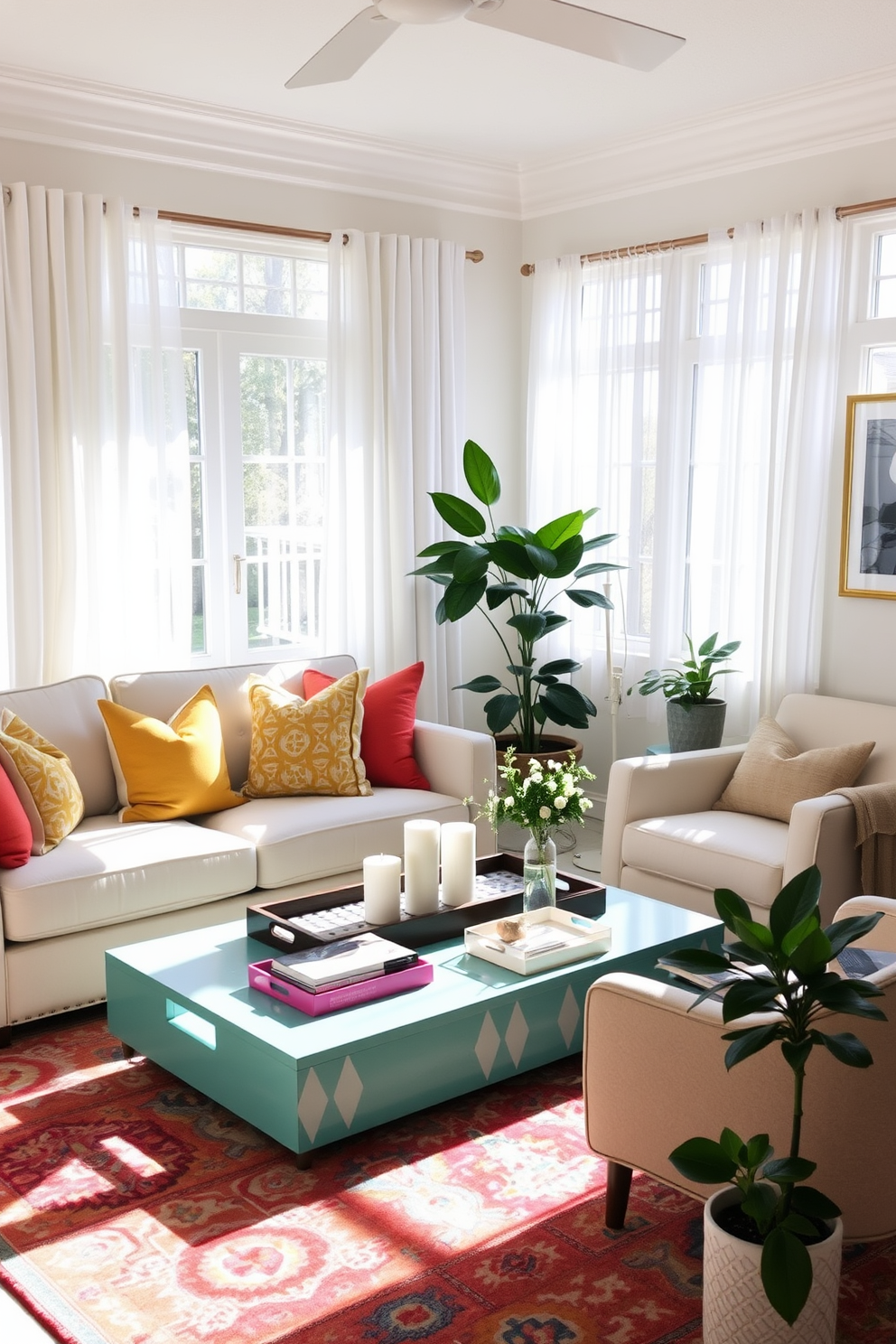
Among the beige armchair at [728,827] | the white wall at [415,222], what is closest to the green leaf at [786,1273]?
the beige armchair at [728,827]

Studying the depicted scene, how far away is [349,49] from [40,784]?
220cm

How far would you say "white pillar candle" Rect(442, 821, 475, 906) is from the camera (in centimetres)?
339

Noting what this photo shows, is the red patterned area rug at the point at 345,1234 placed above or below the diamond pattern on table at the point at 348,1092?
below

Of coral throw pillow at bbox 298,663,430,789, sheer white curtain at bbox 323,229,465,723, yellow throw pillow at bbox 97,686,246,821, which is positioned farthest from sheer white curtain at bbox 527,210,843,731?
yellow throw pillow at bbox 97,686,246,821

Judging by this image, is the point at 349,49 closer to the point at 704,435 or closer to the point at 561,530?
the point at 561,530

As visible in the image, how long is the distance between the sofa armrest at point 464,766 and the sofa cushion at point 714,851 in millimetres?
532

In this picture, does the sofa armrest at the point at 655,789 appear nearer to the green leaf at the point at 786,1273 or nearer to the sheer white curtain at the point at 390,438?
the sheer white curtain at the point at 390,438

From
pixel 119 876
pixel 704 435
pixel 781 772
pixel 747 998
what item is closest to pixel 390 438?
pixel 704 435

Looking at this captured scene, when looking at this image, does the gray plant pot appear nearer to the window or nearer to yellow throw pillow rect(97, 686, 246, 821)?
the window

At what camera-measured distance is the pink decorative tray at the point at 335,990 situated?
2893mm

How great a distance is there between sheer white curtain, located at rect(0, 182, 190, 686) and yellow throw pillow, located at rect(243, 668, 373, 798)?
0.69 metres

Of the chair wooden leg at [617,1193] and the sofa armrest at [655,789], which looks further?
the sofa armrest at [655,789]

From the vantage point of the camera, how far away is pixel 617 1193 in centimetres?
255

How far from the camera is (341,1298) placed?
2.36m
